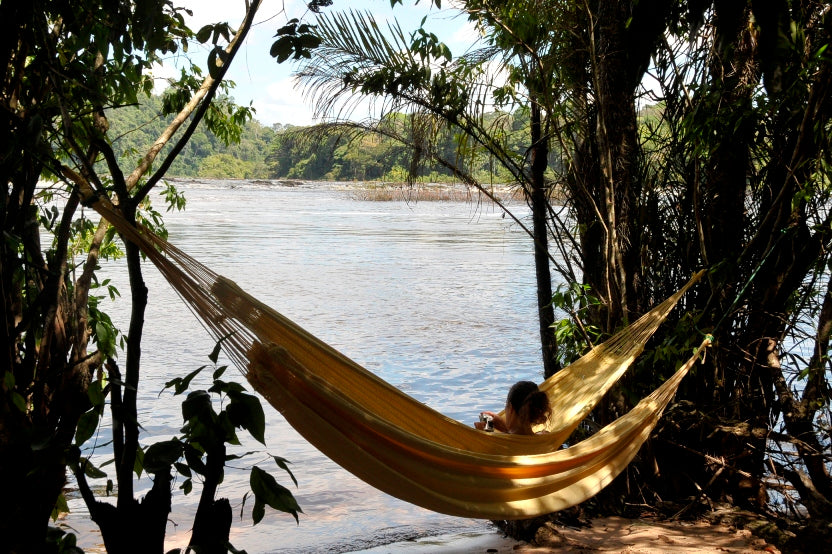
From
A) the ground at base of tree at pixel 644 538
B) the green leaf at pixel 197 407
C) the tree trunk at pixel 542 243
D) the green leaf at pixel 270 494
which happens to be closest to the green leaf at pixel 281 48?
the green leaf at pixel 197 407

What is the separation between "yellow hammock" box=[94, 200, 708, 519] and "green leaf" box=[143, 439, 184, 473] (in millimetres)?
219

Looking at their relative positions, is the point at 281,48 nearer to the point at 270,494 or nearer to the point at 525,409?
the point at 270,494

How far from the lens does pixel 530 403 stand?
7.67ft

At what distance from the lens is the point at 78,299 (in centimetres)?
205

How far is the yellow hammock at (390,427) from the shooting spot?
148 centimetres

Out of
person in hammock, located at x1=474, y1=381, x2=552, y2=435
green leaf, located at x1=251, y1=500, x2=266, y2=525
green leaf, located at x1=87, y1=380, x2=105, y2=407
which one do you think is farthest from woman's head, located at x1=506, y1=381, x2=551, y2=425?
green leaf, located at x1=87, y1=380, x2=105, y2=407

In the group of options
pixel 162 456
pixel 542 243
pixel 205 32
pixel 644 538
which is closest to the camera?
pixel 162 456

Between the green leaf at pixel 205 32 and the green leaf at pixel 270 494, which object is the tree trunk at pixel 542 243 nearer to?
the green leaf at pixel 205 32

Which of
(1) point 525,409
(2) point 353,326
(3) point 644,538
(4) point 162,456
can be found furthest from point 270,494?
(2) point 353,326

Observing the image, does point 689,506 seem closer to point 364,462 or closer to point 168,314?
point 364,462

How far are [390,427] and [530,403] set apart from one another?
0.85m

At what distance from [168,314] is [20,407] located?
6.75 meters

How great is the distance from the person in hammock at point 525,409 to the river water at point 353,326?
0.80 m

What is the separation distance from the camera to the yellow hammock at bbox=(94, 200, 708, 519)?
1476 millimetres
